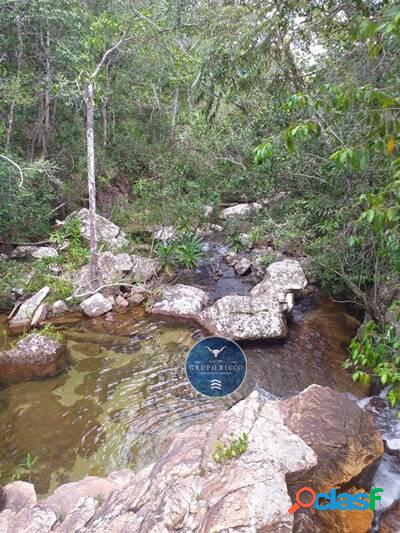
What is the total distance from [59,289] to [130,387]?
389cm

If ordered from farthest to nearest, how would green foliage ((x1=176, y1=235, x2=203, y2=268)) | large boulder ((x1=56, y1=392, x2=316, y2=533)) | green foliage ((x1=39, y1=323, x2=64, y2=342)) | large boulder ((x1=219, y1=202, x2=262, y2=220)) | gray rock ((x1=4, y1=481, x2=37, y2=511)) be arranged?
large boulder ((x1=219, y1=202, x2=262, y2=220))
green foliage ((x1=176, y1=235, x2=203, y2=268))
green foliage ((x1=39, y1=323, x2=64, y2=342))
gray rock ((x1=4, y1=481, x2=37, y2=511))
large boulder ((x1=56, y1=392, x2=316, y2=533))

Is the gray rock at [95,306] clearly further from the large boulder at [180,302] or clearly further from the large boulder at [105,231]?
the large boulder at [105,231]

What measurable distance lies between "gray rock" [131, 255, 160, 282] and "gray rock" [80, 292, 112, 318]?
132 centimetres

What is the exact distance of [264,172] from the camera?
762cm

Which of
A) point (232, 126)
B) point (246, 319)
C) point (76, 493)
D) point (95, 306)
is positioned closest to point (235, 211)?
point (232, 126)

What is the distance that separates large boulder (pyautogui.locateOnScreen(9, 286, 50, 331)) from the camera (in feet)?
25.3

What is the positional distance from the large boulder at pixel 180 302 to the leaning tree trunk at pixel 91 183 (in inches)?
74.2

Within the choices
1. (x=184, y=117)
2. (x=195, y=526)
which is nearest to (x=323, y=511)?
(x=195, y=526)

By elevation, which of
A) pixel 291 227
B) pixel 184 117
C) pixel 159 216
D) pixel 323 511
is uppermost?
pixel 184 117

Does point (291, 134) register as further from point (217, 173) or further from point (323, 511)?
point (217, 173)

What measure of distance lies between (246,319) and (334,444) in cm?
382

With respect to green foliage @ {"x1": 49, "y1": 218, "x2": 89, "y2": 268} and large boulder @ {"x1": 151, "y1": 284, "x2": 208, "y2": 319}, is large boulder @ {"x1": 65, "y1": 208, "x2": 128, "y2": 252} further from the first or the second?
large boulder @ {"x1": 151, "y1": 284, "x2": 208, "y2": 319}

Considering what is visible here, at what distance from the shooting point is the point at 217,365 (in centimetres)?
385

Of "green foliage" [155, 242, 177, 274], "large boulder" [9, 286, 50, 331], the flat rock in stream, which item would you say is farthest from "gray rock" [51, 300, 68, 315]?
the flat rock in stream
